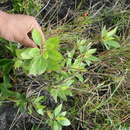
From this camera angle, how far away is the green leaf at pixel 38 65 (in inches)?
44.9

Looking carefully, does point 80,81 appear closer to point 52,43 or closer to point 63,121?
point 63,121

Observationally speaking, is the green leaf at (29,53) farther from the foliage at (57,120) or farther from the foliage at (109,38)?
the foliage at (109,38)

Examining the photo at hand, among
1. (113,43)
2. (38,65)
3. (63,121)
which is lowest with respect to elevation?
(63,121)

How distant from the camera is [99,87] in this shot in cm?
167

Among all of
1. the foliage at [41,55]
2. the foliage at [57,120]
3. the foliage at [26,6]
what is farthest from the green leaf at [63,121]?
the foliage at [26,6]

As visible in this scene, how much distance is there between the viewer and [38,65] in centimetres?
115

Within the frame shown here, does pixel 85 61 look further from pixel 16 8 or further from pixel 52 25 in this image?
pixel 16 8

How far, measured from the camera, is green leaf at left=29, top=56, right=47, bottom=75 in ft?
3.74

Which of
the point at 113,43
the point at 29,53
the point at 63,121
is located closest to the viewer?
the point at 29,53

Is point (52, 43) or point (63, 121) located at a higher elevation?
point (52, 43)

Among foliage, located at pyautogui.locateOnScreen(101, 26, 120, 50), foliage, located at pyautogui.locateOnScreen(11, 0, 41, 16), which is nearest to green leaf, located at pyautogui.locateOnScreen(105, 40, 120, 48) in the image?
foliage, located at pyautogui.locateOnScreen(101, 26, 120, 50)

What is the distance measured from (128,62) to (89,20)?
13.8 inches

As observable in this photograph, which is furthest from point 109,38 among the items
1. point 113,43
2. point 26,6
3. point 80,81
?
point 26,6

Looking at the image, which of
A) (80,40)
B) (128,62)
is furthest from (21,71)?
(128,62)
